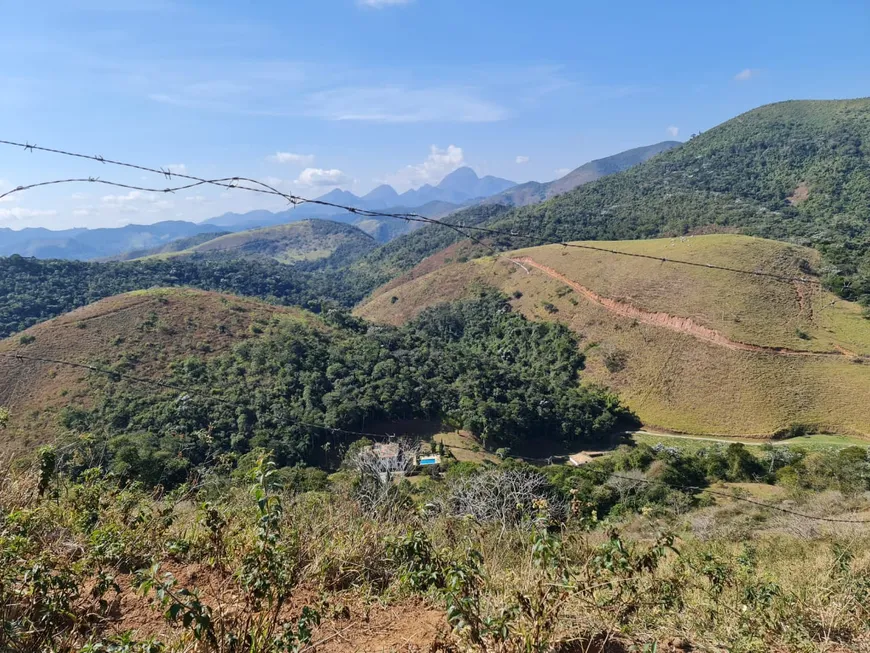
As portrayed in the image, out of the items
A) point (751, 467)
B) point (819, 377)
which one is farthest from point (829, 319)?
point (751, 467)

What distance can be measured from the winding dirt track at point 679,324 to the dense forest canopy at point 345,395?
502 cm

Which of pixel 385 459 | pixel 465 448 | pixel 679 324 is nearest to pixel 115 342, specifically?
pixel 385 459

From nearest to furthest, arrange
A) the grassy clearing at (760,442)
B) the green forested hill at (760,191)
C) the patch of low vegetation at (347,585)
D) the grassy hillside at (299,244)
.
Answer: the patch of low vegetation at (347,585), the grassy clearing at (760,442), the green forested hill at (760,191), the grassy hillside at (299,244)

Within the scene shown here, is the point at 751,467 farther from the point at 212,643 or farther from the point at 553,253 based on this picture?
the point at 553,253

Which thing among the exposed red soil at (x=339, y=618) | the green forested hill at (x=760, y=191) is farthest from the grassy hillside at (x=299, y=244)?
the exposed red soil at (x=339, y=618)

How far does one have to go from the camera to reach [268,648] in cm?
242

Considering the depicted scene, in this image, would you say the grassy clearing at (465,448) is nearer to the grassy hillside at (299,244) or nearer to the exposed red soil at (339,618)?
the exposed red soil at (339,618)

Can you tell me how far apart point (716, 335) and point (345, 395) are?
28.7m

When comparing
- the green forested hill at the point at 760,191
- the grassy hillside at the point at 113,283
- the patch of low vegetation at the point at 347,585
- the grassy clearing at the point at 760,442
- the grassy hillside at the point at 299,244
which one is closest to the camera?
the patch of low vegetation at the point at 347,585

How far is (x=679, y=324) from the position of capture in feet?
→ 122

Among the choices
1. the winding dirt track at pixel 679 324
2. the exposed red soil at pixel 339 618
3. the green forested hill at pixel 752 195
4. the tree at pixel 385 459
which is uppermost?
the green forested hill at pixel 752 195

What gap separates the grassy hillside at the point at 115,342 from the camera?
26734 mm

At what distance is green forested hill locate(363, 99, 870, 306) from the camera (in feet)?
178

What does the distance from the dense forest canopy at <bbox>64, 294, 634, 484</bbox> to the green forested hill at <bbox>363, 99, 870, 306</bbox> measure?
22589 mm
